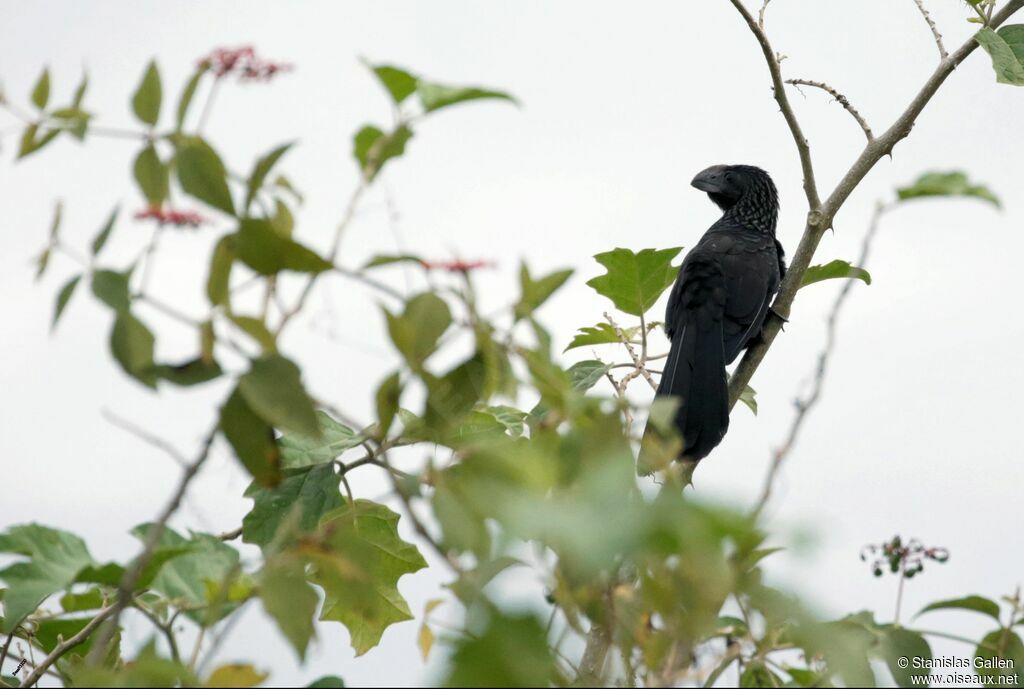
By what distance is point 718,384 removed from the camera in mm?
4621

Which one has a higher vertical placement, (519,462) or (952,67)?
(952,67)

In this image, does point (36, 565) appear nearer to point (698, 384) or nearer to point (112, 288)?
point (112, 288)

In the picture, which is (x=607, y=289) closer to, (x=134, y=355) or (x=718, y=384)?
(x=718, y=384)

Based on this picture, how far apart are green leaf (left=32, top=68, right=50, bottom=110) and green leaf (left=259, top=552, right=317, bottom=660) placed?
718mm

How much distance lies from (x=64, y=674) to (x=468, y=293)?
137cm

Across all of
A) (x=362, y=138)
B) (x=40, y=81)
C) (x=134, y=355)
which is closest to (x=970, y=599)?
(x=362, y=138)

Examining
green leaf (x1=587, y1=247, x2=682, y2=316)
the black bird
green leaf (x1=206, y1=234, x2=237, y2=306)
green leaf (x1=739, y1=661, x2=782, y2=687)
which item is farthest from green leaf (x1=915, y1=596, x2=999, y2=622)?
the black bird

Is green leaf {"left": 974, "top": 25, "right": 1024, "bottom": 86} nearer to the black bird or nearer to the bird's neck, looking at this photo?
the black bird

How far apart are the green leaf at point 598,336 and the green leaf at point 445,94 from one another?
2.09 metres

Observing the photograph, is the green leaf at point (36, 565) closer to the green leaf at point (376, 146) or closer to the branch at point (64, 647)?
the branch at point (64, 647)

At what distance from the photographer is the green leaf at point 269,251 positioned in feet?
4.03

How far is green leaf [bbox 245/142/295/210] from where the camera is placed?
1.25 metres

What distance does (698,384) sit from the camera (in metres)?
4.62

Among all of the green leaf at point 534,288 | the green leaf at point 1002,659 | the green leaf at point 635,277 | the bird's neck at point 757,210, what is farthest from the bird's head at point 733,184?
the green leaf at point 534,288
